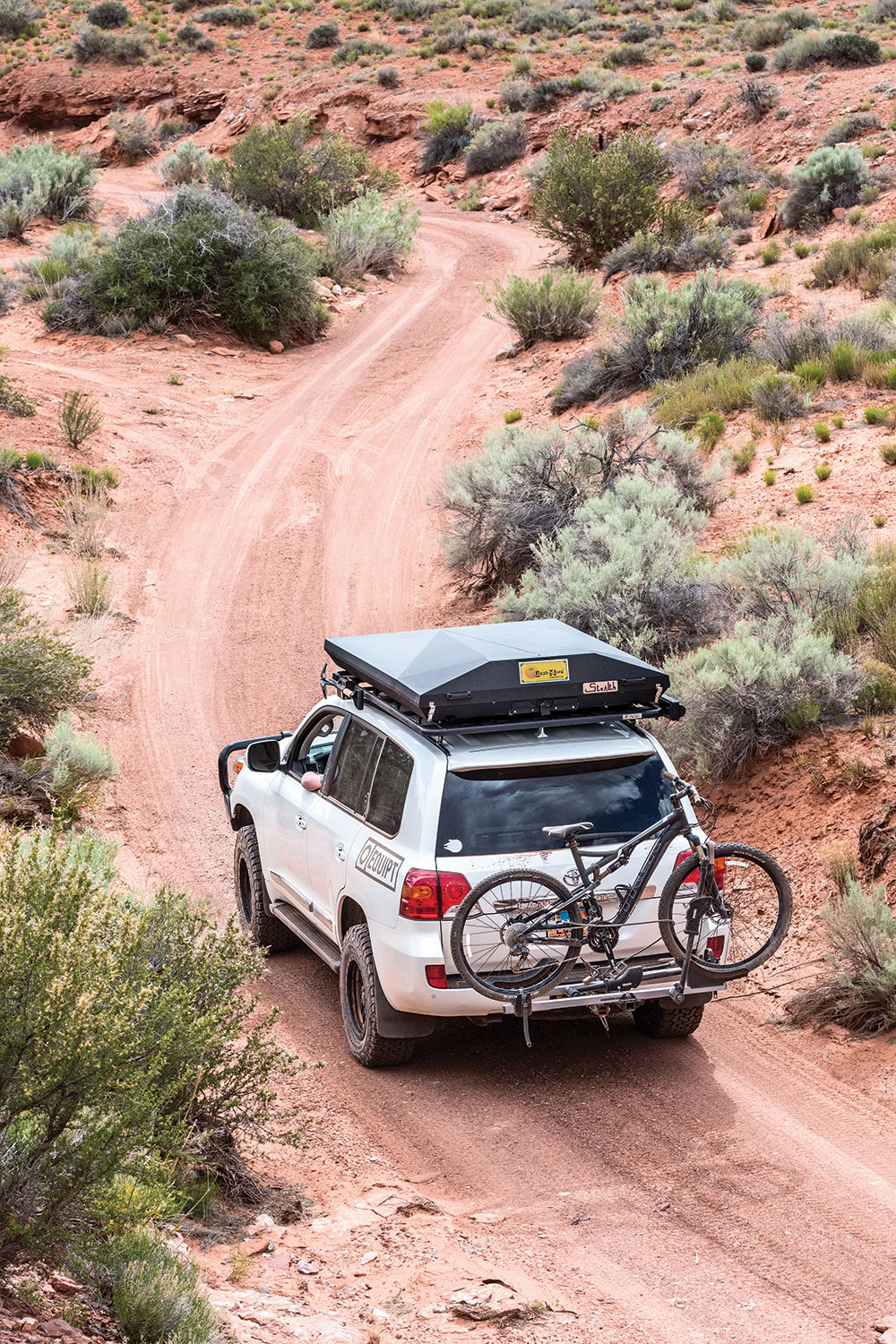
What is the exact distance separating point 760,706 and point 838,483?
5290 mm

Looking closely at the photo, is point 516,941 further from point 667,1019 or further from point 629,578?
point 629,578

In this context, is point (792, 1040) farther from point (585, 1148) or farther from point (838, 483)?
point (838, 483)

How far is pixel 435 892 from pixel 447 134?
43.6 m

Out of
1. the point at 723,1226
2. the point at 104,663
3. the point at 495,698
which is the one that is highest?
the point at 495,698

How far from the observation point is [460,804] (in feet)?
20.8

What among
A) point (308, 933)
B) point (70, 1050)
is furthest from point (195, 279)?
point (70, 1050)

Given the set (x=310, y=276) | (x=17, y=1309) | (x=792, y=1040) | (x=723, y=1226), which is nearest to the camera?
(x=17, y=1309)

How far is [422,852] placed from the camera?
20.6ft

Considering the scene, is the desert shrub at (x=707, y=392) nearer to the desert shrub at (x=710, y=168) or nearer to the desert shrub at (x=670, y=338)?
the desert shrub at (x=670, y=338)

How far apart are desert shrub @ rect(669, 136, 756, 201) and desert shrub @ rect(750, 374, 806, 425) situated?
54.1 feet

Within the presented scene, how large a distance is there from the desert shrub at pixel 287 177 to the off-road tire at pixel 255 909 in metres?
27.2

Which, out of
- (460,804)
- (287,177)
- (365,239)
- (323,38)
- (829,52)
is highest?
(323,38)

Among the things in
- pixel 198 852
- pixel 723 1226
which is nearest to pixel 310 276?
pixel 198 852

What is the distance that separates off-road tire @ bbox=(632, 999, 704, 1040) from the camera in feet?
22.7
